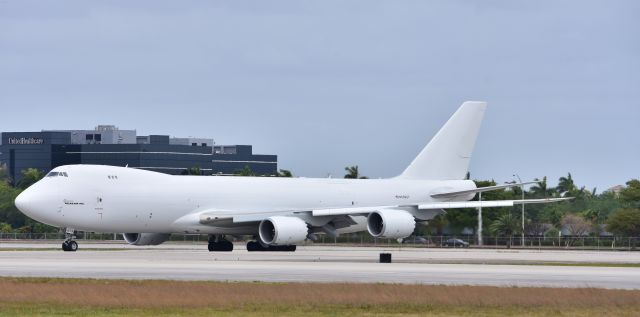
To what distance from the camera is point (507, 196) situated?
148 metres

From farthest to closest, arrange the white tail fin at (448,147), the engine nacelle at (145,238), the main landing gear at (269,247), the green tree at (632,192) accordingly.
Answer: the green tree at (632,192)
the white tail fin at (448,147)
the engine nacelle at (145,238)
the main landing gear at (269,247)

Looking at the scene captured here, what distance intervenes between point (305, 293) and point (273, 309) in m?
4.53

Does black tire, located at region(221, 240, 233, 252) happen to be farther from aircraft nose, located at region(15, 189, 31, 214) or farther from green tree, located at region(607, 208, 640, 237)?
green tree, located at region(607, 208, 640, 237)

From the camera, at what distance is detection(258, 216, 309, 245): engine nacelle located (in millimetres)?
74188

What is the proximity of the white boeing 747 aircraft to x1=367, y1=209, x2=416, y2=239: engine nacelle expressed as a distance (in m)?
0.05

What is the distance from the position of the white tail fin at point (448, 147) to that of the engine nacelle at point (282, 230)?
16781 mm

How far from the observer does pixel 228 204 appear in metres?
80.9

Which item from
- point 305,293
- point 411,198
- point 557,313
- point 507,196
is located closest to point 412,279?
point 305,293

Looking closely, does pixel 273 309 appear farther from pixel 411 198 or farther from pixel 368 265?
pixel 411 198

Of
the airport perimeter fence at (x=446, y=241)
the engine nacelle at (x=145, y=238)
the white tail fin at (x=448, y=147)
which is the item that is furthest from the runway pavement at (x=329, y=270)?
the airport perimeter fence at (x=446, y=241)

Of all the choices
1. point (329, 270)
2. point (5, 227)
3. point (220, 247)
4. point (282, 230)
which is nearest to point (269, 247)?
Result: point (220, 247)

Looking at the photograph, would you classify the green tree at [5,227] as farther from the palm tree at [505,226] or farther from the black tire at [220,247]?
the black tire at [220,247]

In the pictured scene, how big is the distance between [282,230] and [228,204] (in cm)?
764

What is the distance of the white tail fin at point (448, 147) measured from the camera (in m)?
91.1
